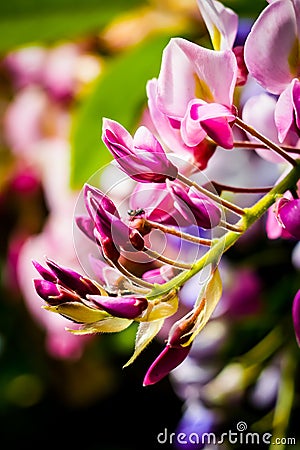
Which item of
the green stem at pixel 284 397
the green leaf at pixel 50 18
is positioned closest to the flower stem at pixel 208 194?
the green stem at pixel 284 397

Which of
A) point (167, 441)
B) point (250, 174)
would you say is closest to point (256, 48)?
point (250, 174)

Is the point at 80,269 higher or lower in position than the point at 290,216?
lower

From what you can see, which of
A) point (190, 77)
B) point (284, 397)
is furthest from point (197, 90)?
point (284, 397)

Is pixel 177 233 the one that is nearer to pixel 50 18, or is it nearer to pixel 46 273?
pixel 46 273

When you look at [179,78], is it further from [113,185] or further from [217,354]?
[217,354]

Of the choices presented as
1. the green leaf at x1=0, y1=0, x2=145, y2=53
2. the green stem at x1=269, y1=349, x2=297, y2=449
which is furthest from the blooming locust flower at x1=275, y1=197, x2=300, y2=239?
the green leaf at x1=0, y1=0, x2=145, y2=53
